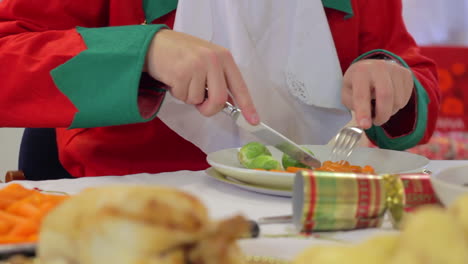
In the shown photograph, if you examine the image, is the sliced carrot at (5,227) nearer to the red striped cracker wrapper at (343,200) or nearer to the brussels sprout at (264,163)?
the red striped cracker wrapper at (343,200)

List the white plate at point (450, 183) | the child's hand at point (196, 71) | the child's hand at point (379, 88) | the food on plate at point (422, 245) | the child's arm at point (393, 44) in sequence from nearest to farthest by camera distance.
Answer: the food on plate at point (422, 245)
the white plate at point (450, 183)
the child's hand at point (196, 71)
the child's hand at point (379, 88)
the child's arm at point (393, 44)

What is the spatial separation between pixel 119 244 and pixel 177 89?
0.58 m

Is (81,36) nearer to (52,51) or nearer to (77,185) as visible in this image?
(52,51)

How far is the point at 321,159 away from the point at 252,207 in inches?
12.6

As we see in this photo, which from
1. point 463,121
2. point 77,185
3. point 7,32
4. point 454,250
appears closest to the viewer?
point 454,250

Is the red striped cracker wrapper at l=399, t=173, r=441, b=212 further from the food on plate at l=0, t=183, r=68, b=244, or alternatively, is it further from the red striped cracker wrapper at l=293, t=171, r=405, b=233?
the food on plate at l=0, t=183, r=68, b=244

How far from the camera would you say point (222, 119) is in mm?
1233

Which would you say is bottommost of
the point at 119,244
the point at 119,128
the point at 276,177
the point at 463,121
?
the point at 463,121

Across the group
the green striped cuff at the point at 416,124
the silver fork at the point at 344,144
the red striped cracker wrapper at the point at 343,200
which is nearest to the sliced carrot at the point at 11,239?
the red striped cracker wrapper at the point at 343,200

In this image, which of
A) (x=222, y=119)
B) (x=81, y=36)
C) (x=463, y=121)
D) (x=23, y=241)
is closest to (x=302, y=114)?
(x=222, y=119)

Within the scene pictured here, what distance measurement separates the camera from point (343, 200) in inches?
21.0

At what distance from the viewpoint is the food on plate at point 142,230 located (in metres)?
0.32

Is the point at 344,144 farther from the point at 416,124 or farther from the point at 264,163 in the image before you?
the point at 416,124

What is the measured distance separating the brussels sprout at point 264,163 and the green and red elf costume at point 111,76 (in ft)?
0.60
